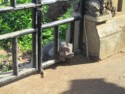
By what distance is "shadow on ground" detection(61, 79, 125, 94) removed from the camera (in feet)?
14.6

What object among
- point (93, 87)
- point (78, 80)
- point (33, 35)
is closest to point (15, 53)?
point (33, 35)

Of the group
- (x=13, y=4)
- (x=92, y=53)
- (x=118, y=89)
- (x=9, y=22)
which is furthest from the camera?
(x=9, y=22)

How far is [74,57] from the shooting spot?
543cm

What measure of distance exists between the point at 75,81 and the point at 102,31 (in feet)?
3.37

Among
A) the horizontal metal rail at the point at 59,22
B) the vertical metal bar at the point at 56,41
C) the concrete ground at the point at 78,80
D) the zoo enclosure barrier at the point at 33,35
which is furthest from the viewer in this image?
the vertical metal bar at the point at 56,41

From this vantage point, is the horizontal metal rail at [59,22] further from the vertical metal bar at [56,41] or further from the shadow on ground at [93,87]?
the shadow on ground at [93,87]

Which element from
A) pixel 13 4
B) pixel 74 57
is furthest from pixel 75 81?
pixel 13 4

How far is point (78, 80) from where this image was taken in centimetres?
477

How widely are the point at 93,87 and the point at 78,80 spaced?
276mm

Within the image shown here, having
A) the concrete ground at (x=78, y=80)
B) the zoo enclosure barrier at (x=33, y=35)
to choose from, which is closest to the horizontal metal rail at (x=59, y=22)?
the zoo enclosure barrier at (x=33, y=35)

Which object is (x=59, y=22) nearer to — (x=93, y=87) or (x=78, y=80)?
(x=78, y=80)

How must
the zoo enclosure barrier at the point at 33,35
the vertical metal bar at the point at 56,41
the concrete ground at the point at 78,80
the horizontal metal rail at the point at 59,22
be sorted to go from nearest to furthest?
Answer: the zoo enclosure barrier at the point at 33,35
the concrete ground at the point at 78,80
the horizontal metal rail at the point at 59,22
the vertical metal bar at the point at 56,41

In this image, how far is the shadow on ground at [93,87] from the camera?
4.46 meters

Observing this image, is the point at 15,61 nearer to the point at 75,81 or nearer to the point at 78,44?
the point at 75,81
